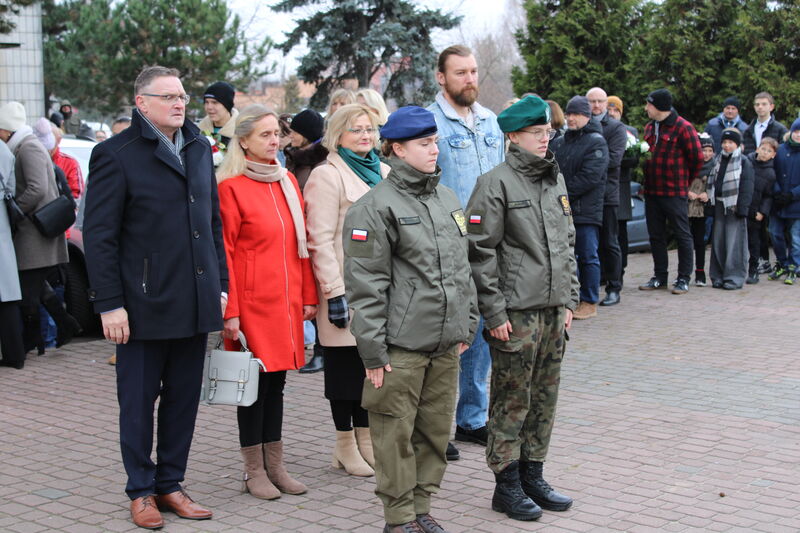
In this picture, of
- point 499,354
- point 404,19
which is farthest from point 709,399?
point 404,19

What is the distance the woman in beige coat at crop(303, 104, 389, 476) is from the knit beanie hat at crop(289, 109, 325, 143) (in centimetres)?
154

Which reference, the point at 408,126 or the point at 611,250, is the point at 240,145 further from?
the point at 611,250

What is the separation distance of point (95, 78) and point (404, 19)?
8.18 meters

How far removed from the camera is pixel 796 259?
40.3ft

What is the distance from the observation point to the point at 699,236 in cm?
1209

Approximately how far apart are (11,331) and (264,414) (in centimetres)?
379

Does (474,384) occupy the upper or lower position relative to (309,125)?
lower

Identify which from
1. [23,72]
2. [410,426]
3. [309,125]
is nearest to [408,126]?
[410,426]

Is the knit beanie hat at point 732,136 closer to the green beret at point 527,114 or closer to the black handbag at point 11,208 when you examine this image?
the green beret at point 527,114

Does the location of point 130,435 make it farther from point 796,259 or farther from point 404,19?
point 404,19

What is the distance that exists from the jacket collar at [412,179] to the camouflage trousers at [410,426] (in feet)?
2.37

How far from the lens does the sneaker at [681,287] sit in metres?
11.5

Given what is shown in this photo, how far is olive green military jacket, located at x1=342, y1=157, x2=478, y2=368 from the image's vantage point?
4340mm

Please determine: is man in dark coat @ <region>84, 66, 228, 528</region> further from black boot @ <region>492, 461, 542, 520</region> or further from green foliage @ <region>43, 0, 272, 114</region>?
green foliage @ <region>43, 0, 272, 114</region>
